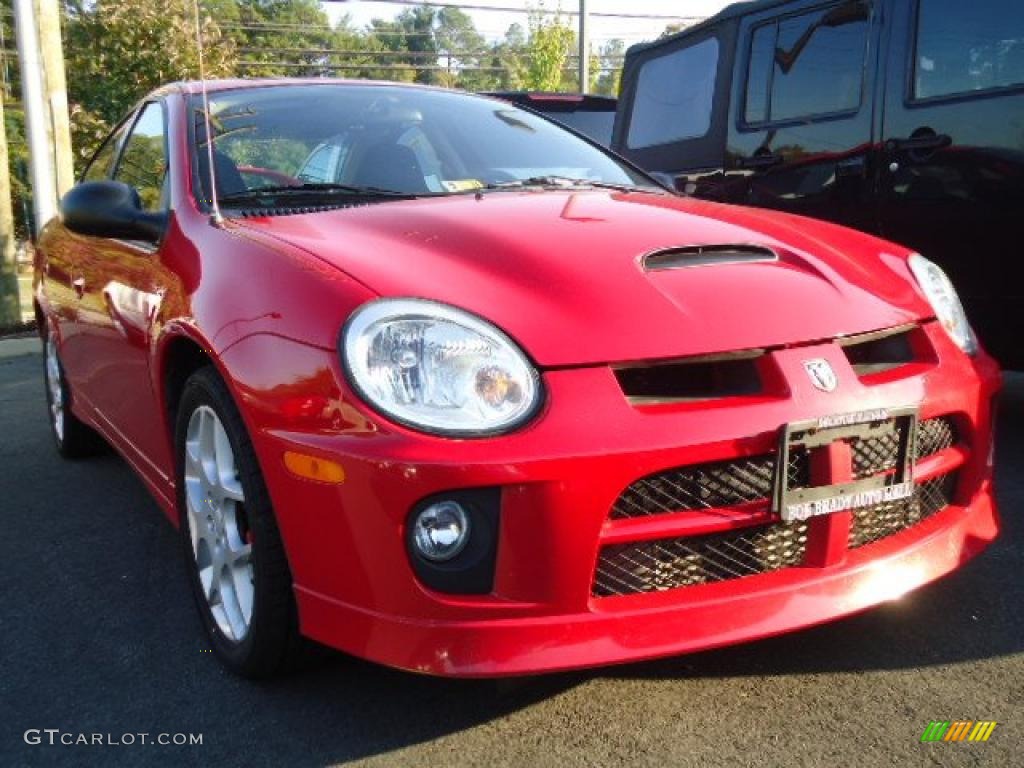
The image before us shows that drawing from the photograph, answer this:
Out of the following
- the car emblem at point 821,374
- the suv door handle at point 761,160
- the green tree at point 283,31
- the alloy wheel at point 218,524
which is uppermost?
the green tree at point 283,31

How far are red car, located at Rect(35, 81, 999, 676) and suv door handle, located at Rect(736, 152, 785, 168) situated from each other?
1.95 metres

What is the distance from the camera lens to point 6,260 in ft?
29.1

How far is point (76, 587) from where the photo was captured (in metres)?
2.83

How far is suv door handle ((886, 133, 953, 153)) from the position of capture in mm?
3654

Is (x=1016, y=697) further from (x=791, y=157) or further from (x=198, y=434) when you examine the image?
(x=791, y=157)

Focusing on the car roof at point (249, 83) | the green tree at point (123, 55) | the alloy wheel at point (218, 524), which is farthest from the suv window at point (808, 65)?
the green tree at point (123, 55)

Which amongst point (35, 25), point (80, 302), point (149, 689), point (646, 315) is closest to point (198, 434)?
point (149, 689)

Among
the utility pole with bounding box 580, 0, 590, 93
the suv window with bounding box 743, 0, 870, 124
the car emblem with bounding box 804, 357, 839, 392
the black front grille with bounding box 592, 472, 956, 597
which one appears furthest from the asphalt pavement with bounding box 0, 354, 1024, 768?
the utility pole with bounding box 580, 0, 590, 93

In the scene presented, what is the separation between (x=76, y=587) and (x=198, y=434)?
838mm

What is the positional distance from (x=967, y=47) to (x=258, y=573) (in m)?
3.12

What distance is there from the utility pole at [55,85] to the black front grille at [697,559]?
887 centimetres

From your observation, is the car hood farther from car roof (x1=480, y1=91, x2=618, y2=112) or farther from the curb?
the curb

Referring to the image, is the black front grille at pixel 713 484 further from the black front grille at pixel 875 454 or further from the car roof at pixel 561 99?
the car roof at pixel 561 99

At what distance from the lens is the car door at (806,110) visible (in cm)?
401
